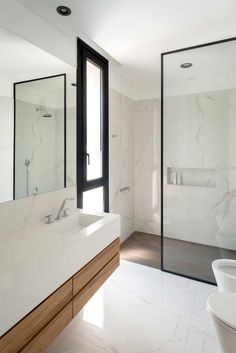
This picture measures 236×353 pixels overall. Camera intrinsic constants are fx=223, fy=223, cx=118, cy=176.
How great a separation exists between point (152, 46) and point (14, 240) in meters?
2.29

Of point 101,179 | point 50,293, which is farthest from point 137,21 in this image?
point 50,293

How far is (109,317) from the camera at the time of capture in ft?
6.36

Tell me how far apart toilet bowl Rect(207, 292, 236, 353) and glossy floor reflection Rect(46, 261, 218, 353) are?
365mm

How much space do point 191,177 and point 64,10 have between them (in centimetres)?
225

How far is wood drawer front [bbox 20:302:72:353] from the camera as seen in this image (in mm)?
1093

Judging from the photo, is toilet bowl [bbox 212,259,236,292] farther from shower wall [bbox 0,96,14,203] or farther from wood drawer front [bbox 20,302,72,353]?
shower wall [bbox 0,96,14,203]

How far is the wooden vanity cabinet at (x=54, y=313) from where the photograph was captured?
1.01 metres

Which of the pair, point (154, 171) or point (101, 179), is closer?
point (101, 179)

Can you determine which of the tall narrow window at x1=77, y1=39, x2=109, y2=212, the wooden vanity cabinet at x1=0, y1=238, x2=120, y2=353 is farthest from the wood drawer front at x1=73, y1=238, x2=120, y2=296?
the tall narrow window at x1=77, y1=39, x2=109, y2=212

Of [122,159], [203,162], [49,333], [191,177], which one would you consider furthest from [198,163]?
[49,333]

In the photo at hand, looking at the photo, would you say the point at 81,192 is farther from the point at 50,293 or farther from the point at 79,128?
the point at 50,293

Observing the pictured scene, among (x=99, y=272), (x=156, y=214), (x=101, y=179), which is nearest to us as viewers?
(x=99, y=272)

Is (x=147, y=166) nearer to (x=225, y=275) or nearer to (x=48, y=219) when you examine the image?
(x=225, y=275)

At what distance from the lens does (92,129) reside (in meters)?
2.56
